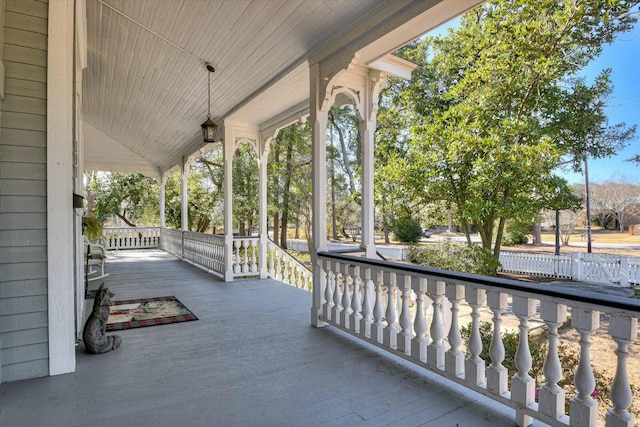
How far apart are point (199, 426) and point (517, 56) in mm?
7918

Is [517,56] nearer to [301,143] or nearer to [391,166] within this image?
[391,166]

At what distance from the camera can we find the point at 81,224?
12.0ft

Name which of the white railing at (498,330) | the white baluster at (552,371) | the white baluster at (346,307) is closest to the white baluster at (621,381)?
the white railing at (498,330)

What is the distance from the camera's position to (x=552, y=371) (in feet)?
5.55

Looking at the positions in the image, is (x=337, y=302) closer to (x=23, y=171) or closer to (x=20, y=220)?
(x=20, y=220)

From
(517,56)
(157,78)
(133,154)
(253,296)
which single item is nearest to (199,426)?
(253,296)

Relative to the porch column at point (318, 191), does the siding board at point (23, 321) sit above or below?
below

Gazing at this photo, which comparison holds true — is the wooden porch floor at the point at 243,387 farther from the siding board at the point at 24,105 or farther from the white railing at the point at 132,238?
the white railing at the point at 132,238

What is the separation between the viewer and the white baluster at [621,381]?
140cm

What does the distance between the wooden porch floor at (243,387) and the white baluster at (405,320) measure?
15cm

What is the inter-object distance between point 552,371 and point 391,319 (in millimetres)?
1184

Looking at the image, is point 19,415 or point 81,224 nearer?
point 19,415

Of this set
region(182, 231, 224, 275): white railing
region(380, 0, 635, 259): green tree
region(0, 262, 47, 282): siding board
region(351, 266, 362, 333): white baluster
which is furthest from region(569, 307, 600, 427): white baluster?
region(182, 231, 224, 275): white railing

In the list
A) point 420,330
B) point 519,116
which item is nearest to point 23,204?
point 420,330
